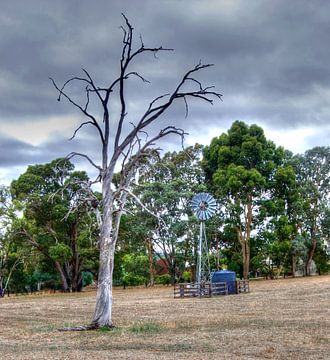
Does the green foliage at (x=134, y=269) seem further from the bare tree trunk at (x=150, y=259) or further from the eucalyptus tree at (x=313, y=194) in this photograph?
the eucalyptus tree at (x=313, y=194)

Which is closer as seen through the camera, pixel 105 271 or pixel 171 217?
pixel 105 271

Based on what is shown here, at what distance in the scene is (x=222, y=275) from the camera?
3447 centimetres

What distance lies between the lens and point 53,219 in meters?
49.2

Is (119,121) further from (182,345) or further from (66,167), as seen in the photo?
(66,167)

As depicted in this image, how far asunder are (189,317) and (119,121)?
312 inches

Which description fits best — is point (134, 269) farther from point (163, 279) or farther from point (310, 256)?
point (310, 256)

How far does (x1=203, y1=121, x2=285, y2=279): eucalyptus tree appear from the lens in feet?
170

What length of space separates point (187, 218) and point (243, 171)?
7475mm

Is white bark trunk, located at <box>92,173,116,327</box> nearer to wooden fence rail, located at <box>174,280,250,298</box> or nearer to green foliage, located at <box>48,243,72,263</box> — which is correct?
wooden fence rail, located at <box>174,280,250,298</box>

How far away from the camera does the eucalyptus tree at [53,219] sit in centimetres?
4738

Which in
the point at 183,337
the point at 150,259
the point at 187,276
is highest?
the point at 150,259

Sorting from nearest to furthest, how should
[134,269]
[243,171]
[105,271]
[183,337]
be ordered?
[183,337]
[105,271]
[243,171]
[134,269]

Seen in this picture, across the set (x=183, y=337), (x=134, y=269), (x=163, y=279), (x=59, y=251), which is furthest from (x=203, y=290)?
(x=163, y=279)

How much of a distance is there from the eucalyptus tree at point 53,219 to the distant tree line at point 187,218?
10cm
